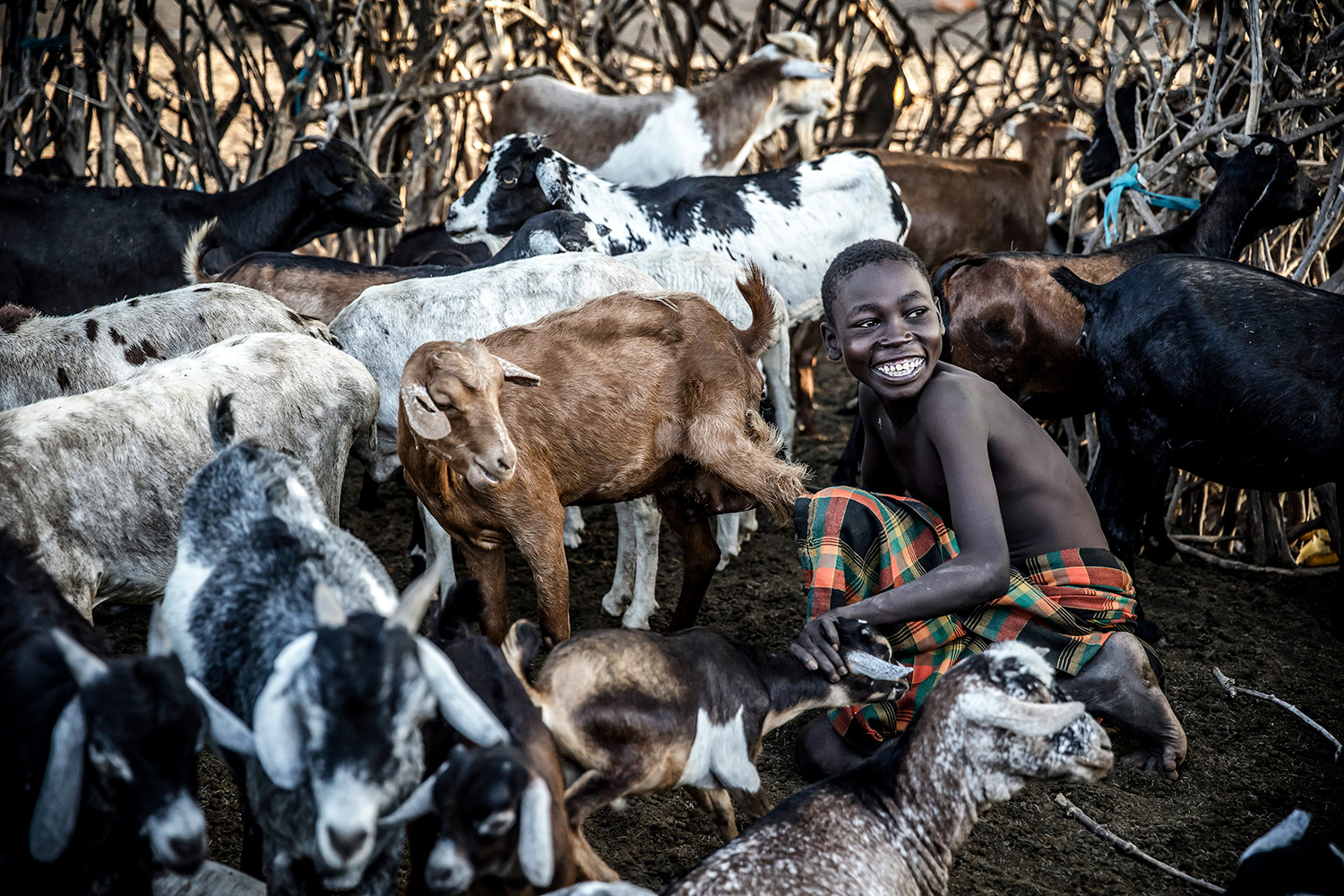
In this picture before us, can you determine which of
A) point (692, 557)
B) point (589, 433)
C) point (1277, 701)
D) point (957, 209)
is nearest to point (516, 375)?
point (589, 433)

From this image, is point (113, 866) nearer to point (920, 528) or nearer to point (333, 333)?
point (920, 528)

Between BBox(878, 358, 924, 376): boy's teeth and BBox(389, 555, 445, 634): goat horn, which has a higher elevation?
BBox(878, 358, 924, 376): boy's teeth

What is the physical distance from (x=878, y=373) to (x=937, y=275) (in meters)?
1.84

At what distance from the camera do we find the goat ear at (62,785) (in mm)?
2025

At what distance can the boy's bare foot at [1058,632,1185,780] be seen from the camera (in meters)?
3.30

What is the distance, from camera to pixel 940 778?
2639 mm

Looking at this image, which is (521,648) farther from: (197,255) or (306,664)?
(197,255)

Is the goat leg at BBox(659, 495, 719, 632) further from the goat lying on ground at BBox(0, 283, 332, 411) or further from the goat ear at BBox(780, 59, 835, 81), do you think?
the goat ear at BBox(780, 59, 835, 81)

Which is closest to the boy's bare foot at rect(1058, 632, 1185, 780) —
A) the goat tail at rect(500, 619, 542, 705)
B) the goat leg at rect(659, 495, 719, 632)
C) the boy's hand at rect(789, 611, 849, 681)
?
the boy's hand at rect(789, 611, 849, 681)

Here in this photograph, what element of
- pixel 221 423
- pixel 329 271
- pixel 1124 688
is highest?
pixel 329 271

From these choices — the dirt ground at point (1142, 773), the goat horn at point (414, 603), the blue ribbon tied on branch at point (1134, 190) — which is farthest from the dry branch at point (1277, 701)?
the goat horn at point (414, 603)

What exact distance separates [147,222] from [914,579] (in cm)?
471

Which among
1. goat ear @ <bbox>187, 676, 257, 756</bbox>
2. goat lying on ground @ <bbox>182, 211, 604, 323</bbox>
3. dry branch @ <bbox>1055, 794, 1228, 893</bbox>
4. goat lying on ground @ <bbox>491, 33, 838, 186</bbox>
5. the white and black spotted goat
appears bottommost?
dry branch @ <bbox>1055, 794, 1228, 893</bbox>

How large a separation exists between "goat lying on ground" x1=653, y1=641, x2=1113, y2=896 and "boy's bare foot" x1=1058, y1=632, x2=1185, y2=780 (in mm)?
684
